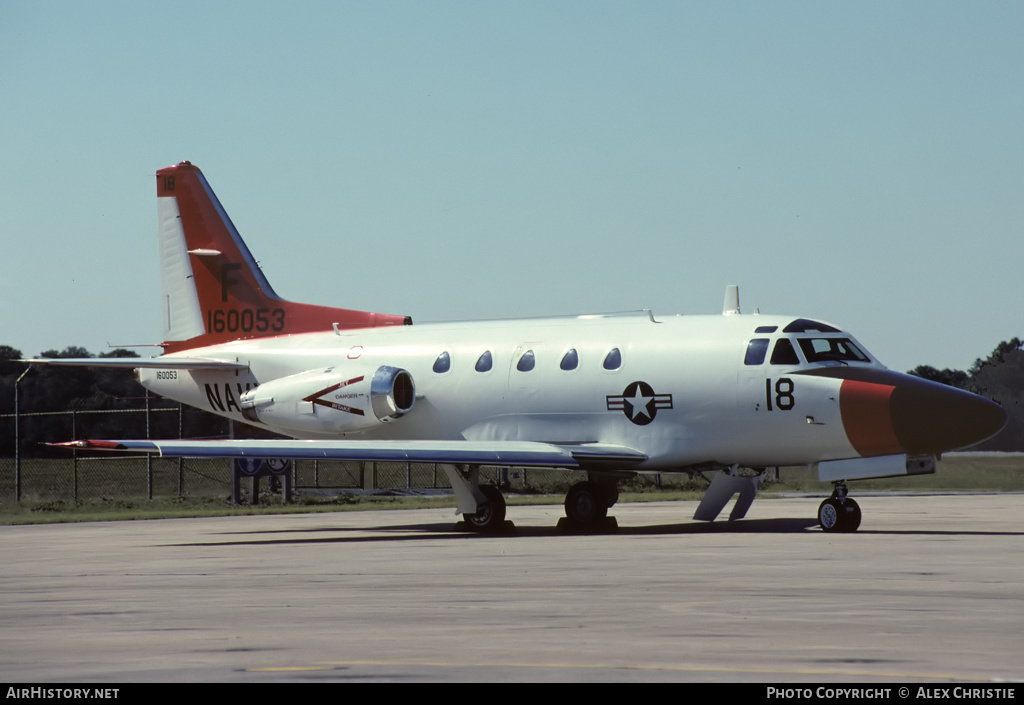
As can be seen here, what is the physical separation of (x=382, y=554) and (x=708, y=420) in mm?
6871

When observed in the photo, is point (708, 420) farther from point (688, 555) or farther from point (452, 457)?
point (688, 555)

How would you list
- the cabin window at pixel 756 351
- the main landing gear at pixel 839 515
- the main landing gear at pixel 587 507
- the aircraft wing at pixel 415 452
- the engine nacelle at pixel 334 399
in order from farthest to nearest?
the engine nacelle at pixel 334 399 < the main landing gear at pixel 587 507 < the cabin window at pixel 756 351 < the aircraft wing at pixel 415 452 < the main landing gear at pixel 839 515

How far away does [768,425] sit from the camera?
2397cm

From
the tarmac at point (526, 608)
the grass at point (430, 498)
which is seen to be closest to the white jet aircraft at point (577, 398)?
the tarmac at point (526, 608)

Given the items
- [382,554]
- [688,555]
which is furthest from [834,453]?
[382,554]

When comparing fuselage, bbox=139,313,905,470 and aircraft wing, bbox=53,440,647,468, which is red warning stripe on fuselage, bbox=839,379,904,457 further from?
aircraft wing, bbox=53,440,647,468

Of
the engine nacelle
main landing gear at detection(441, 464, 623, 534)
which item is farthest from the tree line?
main landing gear at detection(441, 464, 623, 534)

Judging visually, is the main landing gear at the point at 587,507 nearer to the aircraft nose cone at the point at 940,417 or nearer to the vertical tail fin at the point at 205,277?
the aircraft nose cone at the point at 940,417

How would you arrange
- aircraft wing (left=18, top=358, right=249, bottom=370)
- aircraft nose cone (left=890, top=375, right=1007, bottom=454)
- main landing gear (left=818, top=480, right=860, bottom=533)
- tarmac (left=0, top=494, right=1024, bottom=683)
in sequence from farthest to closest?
aircraft wing (left=18, top=358, right=249, bottom=370), main landing gear (left=818, top=480, right=860, bottom=533), aircraft nose cone (left=890, top=375, right=1007, bottom=454), tarmac (left=0, top=494, right=1024, bottom=683)

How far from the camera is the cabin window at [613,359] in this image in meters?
25.6

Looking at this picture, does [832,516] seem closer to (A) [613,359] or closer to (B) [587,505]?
(B) [587,505]

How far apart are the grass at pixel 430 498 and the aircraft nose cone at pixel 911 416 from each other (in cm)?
Answer: 1643

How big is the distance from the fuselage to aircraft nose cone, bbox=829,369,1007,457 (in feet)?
0.88

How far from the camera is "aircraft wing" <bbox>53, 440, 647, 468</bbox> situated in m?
23.7
